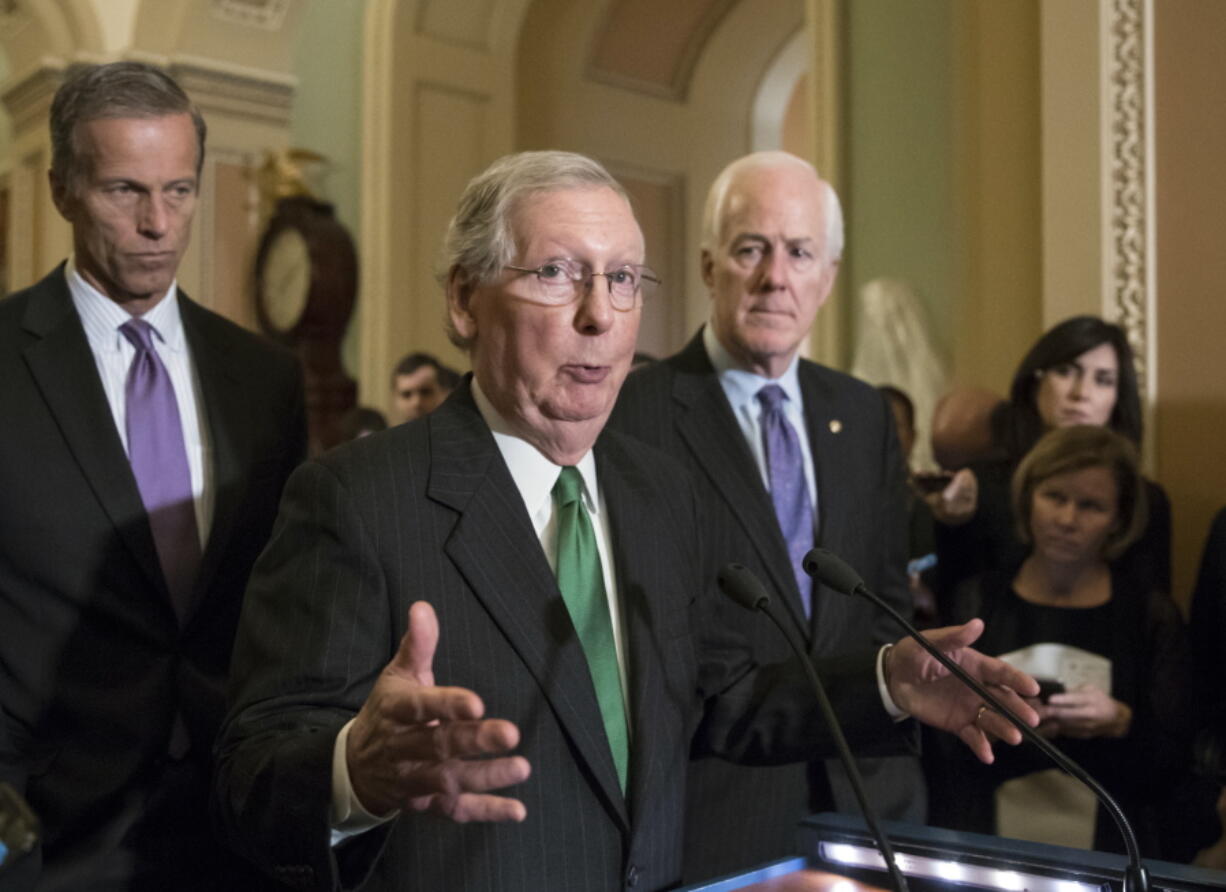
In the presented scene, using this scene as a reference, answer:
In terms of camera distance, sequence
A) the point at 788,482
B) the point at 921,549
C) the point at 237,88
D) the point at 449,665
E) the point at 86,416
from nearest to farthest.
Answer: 1. the point at 449,665
2. the point at 86,416
3. the point at 788,482
4. the point at 921,549
5. the point at 237,88

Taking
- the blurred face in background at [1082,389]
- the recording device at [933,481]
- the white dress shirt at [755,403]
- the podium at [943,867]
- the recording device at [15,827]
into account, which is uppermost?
the blurred face in background at [1082,389]

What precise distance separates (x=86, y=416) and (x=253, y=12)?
6402 mm

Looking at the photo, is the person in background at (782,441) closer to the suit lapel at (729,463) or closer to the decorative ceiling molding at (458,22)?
the suit lapel at (729,463)

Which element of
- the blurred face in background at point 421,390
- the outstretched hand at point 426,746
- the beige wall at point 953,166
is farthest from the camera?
the blurred face in background at point 421,390

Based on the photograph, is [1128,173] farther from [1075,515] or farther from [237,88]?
[237,88]

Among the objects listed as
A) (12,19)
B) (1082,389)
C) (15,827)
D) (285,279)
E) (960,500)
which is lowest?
(15,827)

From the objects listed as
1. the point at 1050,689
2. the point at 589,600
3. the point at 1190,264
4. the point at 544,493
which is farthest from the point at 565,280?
the point at 1190,264

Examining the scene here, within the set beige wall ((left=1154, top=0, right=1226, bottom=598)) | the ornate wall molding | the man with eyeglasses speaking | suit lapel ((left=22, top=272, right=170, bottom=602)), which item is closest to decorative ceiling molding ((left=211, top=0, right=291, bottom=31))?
the ornate wall molding

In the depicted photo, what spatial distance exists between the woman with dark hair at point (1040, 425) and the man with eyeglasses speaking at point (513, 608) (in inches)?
52.0

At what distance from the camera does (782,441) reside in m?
2.42

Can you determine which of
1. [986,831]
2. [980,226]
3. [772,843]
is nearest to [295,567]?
[772,843]

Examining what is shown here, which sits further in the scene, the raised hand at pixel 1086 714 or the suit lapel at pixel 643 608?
the raised hand at pixel 1086 714

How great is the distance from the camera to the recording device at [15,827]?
89 cm

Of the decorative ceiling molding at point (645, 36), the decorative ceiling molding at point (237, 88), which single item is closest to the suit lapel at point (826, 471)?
the decorative ceiling molding at point (645, 36)
